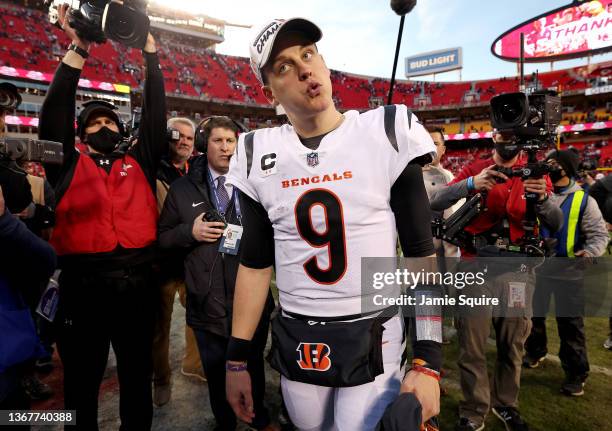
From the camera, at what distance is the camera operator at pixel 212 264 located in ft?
8.04

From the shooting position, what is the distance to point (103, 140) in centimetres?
229

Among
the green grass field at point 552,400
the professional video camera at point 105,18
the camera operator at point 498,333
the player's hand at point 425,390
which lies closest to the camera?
the player's hand at point 425,390

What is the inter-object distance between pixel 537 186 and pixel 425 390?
1838 mm

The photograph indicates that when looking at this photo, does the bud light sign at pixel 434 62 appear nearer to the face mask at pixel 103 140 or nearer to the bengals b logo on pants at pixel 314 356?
the face mask at pixel 103 140

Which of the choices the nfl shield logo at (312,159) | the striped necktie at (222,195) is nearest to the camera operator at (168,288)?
the striped necktie at (222,195)

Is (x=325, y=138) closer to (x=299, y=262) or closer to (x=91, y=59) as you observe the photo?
(x=299, y=262)

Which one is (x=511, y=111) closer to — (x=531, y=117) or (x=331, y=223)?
(x=531, y=117)

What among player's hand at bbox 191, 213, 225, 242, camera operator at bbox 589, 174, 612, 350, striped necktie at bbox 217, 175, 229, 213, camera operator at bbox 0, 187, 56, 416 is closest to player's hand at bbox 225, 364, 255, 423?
camera operator at bbox 0, 187, 56, 416

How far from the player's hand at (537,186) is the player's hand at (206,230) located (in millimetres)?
2045

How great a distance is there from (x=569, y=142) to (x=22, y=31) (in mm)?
48469

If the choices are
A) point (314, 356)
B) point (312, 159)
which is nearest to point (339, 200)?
point (312, 159)

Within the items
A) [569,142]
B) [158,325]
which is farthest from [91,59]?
[569,142]

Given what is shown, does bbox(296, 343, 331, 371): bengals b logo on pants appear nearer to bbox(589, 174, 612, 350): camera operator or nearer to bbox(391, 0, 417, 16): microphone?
bbox(391, 0, 417, 16): microphone

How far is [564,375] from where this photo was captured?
3467 millimetres
